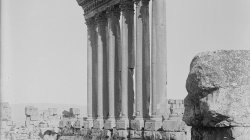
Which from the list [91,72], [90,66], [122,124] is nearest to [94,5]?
[90,66]

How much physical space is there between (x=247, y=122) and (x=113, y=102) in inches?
989

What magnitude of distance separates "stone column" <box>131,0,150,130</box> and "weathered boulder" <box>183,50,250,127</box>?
19.2 metres

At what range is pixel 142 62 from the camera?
25547 millimetres

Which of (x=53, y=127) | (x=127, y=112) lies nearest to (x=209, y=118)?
(x=127, y=112)

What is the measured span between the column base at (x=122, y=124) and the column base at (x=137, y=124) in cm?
127

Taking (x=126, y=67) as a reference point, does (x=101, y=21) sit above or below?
above

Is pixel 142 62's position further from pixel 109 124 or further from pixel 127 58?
pixel 109 124

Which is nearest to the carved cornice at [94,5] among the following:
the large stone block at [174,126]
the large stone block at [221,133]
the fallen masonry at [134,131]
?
the fallen masonry at [134,131]

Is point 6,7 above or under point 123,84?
above

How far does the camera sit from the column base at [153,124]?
22453 mm

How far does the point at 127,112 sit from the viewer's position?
88.9 ft

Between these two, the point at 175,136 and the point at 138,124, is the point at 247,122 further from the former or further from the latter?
the point at 138,124

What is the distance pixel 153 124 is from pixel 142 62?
410 cm

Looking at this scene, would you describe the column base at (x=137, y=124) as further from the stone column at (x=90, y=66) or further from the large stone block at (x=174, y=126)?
the stone column at (x=90, y=66)
